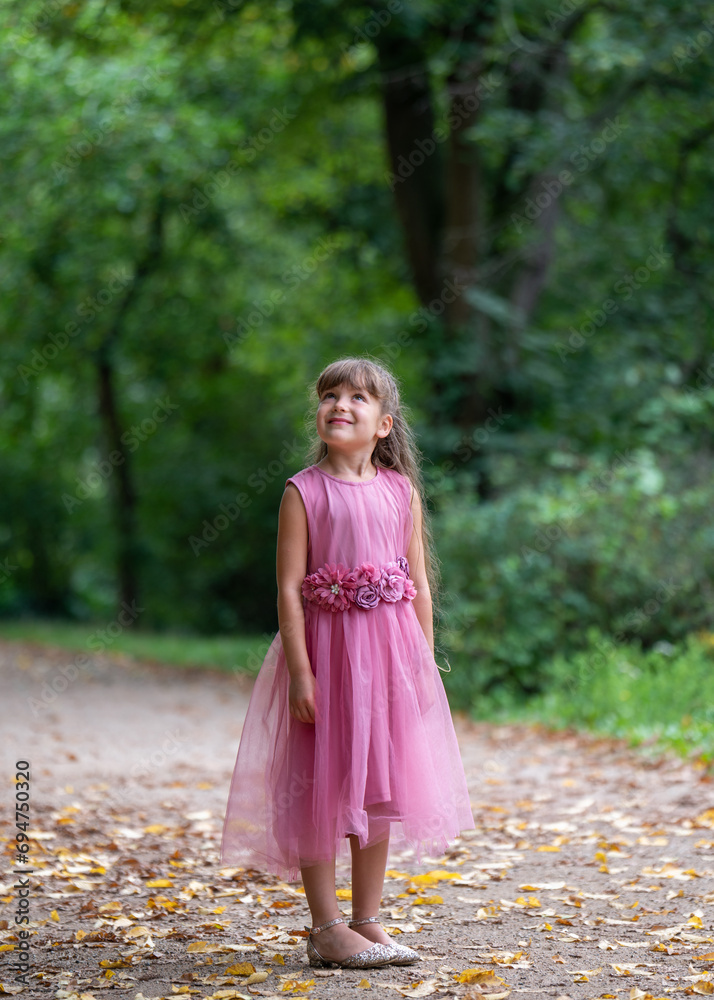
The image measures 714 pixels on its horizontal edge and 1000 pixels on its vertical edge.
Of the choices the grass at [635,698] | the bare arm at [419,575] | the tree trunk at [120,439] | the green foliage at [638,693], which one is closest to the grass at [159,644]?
the tree trunk at [120,439]

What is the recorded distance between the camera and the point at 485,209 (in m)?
12.8

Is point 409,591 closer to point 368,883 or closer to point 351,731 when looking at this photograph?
point 351,731

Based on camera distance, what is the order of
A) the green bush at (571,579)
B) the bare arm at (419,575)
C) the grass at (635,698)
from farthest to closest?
the green bush at (571,579)
the grass at (635,698)
the bare arm at (419,575)

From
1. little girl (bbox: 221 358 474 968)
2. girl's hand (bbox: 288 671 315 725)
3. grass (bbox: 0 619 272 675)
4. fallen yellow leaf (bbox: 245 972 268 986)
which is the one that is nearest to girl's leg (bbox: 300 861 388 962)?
little girl (bbox: 221 358 474 968)

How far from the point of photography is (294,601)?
3205mm

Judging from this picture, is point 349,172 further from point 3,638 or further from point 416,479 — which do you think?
point 416,479

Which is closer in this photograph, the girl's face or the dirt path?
the dirt path

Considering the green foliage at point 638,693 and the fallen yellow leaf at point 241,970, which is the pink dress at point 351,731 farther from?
the green foliage at point 638,693

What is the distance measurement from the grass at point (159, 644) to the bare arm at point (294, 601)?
29.5 feet

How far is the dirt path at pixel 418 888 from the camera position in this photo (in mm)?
3082

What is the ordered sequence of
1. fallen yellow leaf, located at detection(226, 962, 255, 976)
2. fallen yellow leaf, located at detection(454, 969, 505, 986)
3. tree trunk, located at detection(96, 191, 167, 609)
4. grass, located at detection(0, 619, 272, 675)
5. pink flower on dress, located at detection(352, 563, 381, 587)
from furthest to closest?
1. tree trunk, located at detection(96, 191, 167, 609)
2. grass, located at detection(0, 619, 272, 675)
3. pink flower on dress, located at detection(352, 563, 381, 587)
4. fallen yellow leaf, located at detection(226, 962, 255, 976)
5. fallen yellow leaf, located at detection(454, 969, 505, 986)

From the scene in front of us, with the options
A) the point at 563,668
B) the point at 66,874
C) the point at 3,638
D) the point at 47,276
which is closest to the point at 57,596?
the point at 3,638

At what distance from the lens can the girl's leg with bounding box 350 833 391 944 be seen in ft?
10.6

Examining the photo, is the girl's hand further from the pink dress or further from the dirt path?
the dirt path
